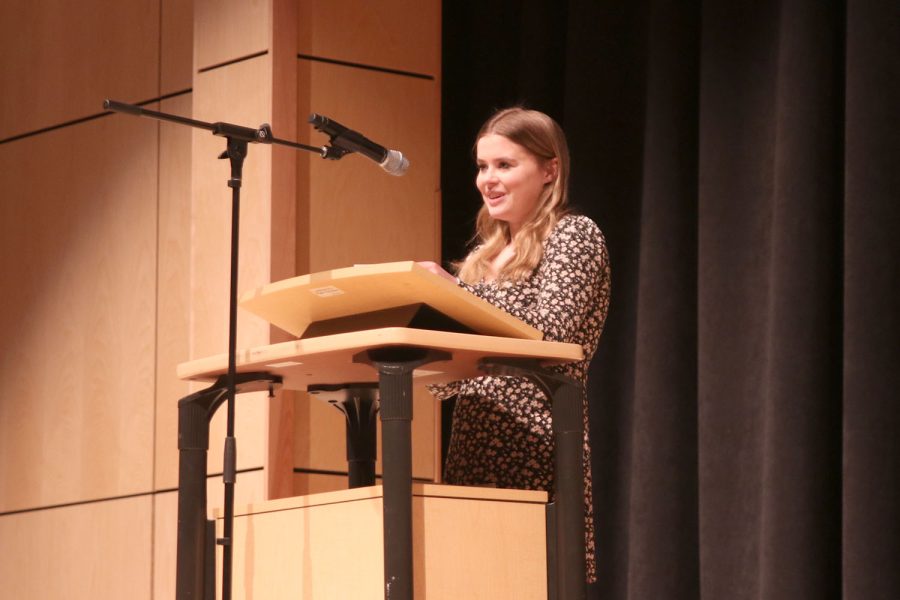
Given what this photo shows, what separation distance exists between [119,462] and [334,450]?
762 mm

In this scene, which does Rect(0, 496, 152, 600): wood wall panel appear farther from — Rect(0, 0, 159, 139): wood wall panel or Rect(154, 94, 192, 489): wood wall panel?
Rect(0, 0, 159, 139): wood wall panel

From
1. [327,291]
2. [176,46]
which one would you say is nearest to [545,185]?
[327,291]

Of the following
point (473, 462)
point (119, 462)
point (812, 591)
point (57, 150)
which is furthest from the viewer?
point (57, 150)

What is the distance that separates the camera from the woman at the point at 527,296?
2.04m

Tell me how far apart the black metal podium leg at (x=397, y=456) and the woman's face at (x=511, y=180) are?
678mm

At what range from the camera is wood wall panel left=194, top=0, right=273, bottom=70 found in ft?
10.5

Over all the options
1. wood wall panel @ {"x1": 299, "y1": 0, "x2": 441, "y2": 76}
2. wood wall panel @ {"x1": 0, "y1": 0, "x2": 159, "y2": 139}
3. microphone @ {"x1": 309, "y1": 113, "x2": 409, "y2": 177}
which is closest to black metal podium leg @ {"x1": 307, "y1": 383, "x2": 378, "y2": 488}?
microphone @ {"x1": 309, "y1": 113, "x2": 409, "y2": 177}

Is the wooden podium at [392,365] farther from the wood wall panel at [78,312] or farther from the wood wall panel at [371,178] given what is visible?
the wood wall panel at [78,312]

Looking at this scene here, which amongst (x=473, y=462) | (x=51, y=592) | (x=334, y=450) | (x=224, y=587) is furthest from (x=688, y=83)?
(x=51, y=592)

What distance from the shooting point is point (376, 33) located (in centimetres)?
339

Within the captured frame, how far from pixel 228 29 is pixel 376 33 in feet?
1.30

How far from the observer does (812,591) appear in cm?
272

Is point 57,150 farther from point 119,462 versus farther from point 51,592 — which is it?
point 51,592

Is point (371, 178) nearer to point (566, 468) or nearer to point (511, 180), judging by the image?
point (511, 180)
